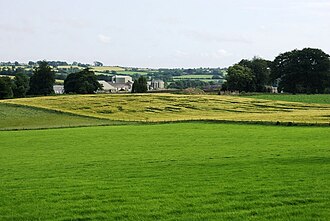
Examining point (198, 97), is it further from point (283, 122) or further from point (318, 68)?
point (318, 68)

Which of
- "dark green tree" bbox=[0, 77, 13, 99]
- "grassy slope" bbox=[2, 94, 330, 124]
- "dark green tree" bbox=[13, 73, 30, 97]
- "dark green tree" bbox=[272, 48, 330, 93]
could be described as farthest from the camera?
"dark green tree" bbox=[13, 73, 30, 97]

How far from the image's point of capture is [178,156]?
82.3ft

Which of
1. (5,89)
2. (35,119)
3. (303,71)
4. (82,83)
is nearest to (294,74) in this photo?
(303,71)

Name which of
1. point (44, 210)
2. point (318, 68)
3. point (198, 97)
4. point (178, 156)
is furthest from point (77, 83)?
point (44, 210)

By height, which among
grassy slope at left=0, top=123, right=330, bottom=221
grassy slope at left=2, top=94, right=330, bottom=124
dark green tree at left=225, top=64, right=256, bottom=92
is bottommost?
grassy slope at left=2, top=94, right=330, bottom=124

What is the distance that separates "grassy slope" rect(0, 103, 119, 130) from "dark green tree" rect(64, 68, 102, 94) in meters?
55.2

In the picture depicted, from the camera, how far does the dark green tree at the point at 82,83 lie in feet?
422

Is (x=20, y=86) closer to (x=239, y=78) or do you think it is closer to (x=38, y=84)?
(x=38, y=84)

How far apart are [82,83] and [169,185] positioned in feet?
383

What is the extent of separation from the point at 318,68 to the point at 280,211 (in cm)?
12472

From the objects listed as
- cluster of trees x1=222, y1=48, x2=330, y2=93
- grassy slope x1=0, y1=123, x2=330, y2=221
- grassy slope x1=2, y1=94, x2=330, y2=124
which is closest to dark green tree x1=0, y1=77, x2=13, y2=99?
grassy slope x1=2, y1=94, x2=330, y2=124

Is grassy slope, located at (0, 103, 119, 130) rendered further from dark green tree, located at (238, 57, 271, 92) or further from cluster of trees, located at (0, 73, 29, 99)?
dark green tree, located at (238, 57, 271, 92)

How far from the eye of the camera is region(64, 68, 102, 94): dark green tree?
129m

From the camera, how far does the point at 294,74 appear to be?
130 m
